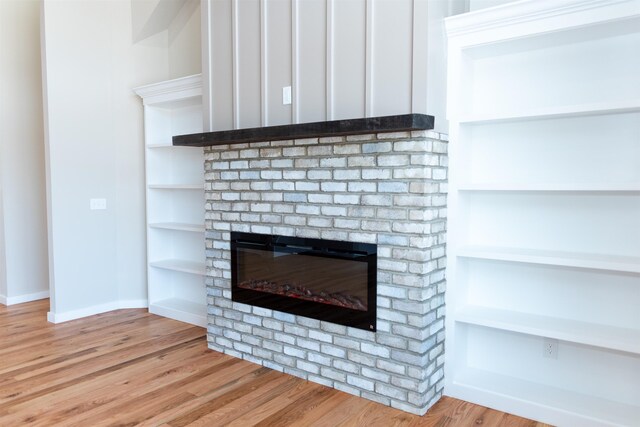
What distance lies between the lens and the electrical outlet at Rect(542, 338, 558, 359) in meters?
2.70

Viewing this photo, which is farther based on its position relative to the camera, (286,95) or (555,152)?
(286,95)

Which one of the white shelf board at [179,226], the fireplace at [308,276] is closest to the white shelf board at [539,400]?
the fireplace at [308,276]

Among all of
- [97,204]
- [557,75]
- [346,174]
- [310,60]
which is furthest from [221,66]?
[557,75]

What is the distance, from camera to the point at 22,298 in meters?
4.89

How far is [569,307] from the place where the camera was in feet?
8.63

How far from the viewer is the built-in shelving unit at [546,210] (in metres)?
2.39

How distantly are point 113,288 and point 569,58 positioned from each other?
13.7ft

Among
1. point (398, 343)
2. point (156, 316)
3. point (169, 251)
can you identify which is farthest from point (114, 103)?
point (398, 343)

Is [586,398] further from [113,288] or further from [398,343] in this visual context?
[113,288]

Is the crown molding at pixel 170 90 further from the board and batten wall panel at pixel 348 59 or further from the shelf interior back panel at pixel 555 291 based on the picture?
the shelf interior back panel at pixel 555 291

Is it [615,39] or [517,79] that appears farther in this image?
[517,79]

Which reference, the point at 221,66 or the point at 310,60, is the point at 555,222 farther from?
the point at 221,66

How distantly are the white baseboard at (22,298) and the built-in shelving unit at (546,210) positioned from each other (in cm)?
434

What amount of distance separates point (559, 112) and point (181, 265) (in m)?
3.25
